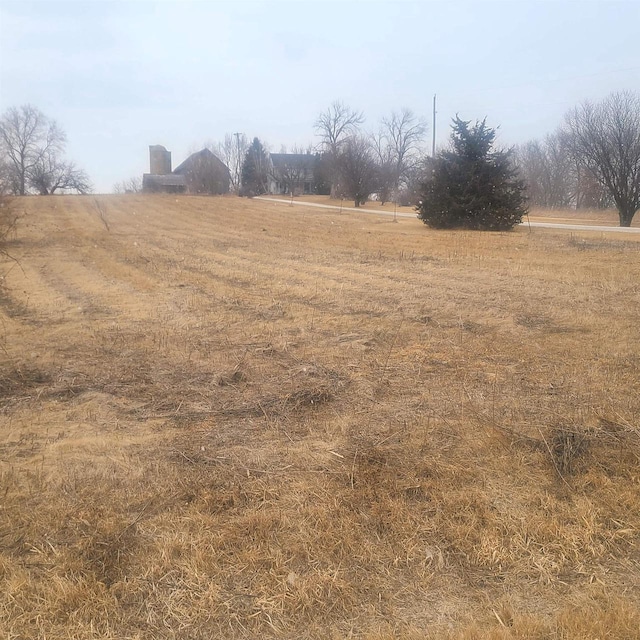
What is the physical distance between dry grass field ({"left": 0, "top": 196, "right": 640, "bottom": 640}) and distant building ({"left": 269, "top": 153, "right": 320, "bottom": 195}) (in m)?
58.1

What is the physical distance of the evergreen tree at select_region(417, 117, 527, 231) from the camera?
22359mm

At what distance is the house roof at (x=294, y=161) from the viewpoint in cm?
6494

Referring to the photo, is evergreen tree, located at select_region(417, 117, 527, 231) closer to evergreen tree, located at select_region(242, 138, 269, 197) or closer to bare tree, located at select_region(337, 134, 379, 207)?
bare tree, located at select_region(337, 134, 379, 207)

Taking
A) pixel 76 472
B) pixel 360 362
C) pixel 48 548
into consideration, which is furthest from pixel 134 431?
pixel 360 362

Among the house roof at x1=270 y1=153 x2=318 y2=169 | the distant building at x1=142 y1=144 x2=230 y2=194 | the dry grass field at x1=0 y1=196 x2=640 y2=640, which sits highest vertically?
the house roof at x1=270 y1=153 x2=318 y2=169

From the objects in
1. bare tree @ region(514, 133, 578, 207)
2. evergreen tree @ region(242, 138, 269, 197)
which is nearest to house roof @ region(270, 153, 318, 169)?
evergreen tree @ region(242, 138, 269, 197)

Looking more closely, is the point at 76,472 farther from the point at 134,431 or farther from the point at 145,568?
the point at 145,568

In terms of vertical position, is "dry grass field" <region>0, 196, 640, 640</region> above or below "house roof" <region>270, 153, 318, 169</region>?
below

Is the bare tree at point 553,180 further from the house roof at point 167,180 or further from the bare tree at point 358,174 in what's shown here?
the house roof at point 167,180

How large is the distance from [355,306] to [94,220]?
63.7 ft

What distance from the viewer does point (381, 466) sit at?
139 inches

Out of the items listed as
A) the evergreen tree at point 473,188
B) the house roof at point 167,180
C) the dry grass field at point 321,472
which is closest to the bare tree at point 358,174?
the evergreen tree at point 473,188

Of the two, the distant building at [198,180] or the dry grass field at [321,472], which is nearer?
the dry grass field at [321,472]

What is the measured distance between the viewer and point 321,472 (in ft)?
11.4
